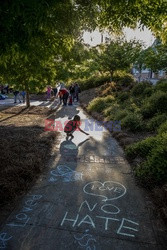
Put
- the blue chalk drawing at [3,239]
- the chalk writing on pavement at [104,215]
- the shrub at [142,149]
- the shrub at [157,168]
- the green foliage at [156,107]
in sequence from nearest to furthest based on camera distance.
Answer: the blue chalk drawing at [3,239]
the chalk writing on pavement at [104,215]
the shrub at [157,168]
the shrub at [142,149]
the green foliage at [156,107]

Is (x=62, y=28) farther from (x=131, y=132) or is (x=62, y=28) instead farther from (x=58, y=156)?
(x=131, y=132)

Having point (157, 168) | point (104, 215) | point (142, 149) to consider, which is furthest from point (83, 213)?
point (142, 149)

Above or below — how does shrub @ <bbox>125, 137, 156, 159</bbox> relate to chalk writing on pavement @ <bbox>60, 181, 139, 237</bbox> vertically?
above

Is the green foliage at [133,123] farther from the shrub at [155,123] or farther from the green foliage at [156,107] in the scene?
the green foliage at [156,107]

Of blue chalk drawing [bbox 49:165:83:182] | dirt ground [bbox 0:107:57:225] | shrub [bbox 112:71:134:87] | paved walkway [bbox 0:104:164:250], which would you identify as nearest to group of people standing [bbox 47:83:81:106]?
shrub [bbox 112:71:134:87]

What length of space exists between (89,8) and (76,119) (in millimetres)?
4034

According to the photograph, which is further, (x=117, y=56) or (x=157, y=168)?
(x=117, y=56)

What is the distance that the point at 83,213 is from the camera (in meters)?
3.60

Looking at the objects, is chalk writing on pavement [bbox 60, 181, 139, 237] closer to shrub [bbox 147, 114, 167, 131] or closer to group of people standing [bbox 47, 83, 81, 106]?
shrub [bbox 147, 114, 167, 131]

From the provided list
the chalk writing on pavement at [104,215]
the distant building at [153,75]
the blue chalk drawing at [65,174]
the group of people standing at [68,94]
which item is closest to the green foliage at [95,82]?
the distant building at [153,75]

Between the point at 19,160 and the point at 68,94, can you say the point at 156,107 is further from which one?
the point at 68,94

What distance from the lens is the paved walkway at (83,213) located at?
2938 millimetres

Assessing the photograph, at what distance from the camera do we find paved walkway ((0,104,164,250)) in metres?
2.94

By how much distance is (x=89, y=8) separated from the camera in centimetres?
541
